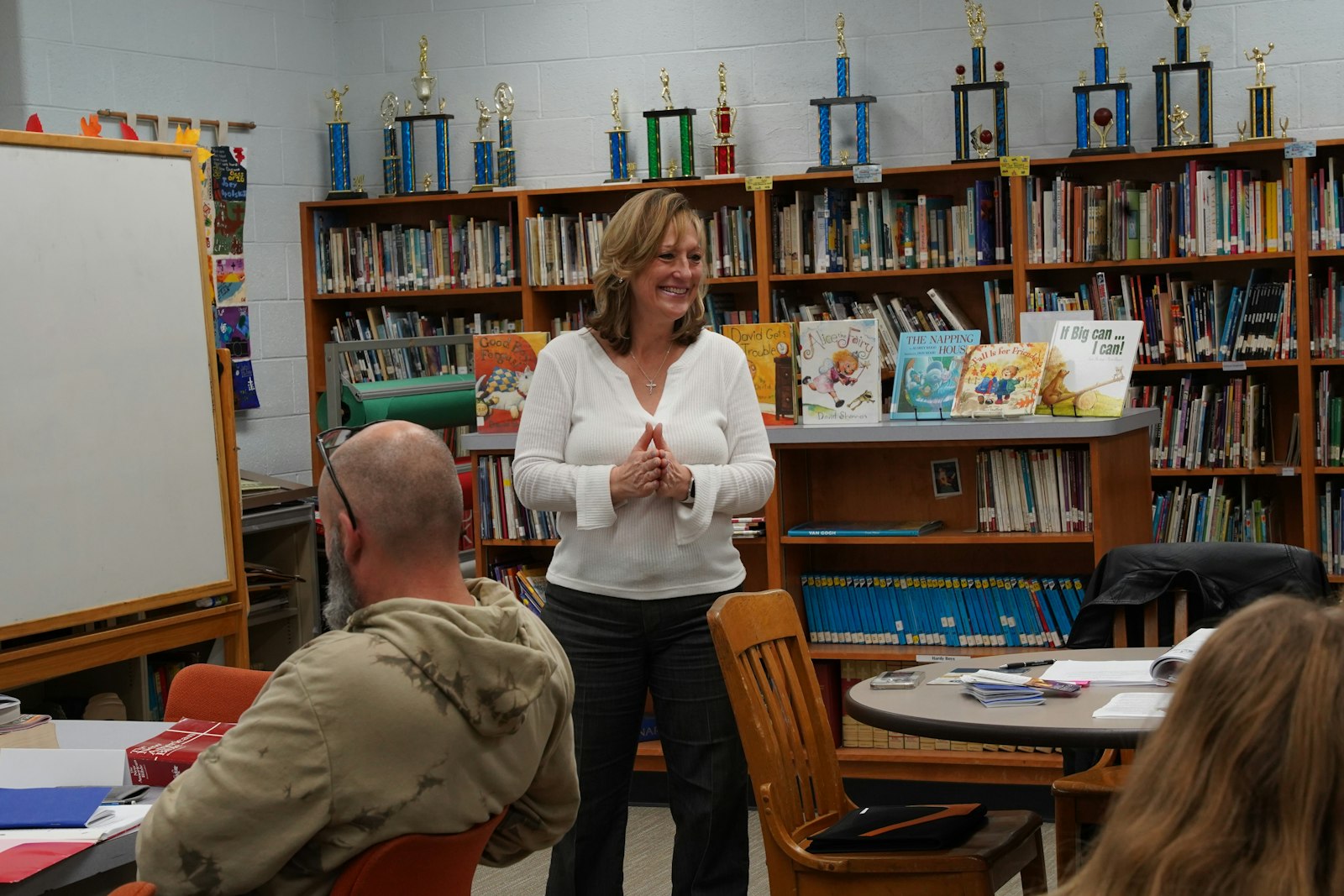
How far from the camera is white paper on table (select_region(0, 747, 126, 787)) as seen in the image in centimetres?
201

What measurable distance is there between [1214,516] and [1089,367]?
1.82 metres

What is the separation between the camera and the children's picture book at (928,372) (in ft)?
13.1

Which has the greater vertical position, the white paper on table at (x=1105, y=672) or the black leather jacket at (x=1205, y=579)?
the black leather jacket at (x=1205, y=579)

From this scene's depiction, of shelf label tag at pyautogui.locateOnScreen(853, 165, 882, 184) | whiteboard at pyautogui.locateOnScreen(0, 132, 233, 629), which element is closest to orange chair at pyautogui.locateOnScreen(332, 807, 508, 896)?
whiteboard at pyautogui.locateOnScreen(0, 132, 233, 629)

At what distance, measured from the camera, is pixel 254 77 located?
614cm

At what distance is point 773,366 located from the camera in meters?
4.06

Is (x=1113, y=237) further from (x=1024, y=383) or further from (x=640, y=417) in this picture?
(x=640, y=417)

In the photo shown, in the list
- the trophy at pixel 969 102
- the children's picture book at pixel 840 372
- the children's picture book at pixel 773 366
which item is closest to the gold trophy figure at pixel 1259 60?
the trophy at pixel 969 102

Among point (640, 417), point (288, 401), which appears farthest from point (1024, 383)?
point (288, 401)

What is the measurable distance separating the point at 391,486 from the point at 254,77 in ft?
16.1

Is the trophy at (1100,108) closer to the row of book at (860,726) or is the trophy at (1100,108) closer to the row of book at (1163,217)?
the row of book at (1163,217)

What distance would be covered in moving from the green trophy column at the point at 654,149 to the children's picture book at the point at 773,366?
2.03 meters

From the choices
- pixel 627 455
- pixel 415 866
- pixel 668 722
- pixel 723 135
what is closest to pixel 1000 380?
pixel 627 455

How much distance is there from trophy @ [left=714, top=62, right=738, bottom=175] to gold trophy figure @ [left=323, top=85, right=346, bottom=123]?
170cm
